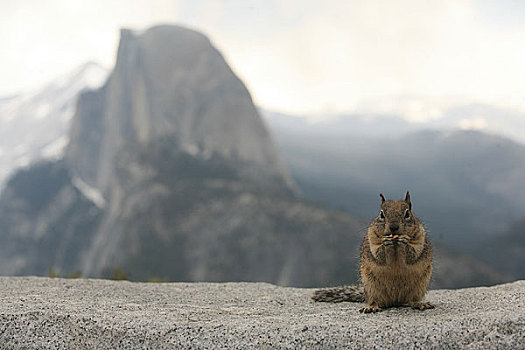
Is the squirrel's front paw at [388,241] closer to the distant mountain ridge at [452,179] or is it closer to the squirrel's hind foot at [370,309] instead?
the squirrel's hind foot at [370,309]

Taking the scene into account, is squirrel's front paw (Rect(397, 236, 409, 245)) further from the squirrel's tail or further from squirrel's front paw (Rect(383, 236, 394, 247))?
the squirrel's tail

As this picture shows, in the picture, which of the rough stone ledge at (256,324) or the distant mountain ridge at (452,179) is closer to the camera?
the rough stone ledge at (256,324)

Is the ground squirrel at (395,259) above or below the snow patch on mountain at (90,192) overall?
below

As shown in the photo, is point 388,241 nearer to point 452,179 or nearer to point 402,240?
point 402,240

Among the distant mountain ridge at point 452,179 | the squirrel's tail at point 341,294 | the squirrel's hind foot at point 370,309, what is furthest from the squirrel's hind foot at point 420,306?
the distant mountain ridge at point 452,179

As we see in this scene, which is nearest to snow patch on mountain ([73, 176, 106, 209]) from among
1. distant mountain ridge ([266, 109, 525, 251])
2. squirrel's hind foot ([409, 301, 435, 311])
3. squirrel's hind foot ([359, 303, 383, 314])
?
distant mountain ridge ([266, 109, 525, 251])

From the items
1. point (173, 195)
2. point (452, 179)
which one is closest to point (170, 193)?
point (173, 195)
